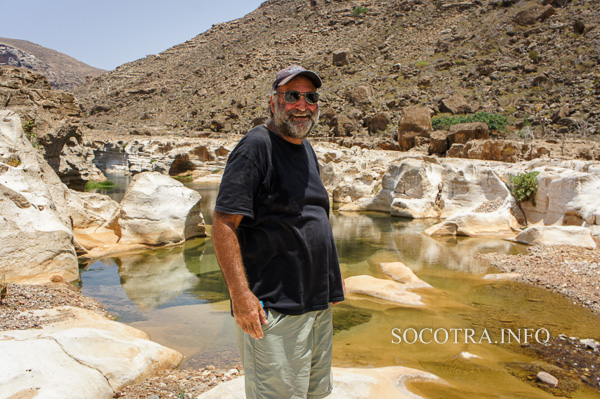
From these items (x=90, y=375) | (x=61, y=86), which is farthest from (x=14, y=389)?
(x=61, y=86)

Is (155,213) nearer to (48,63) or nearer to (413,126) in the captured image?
(413,126)

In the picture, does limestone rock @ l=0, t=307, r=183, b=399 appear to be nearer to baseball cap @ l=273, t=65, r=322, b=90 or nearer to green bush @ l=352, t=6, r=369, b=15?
baseball cap @ l=273, t=65, r=322, b=90

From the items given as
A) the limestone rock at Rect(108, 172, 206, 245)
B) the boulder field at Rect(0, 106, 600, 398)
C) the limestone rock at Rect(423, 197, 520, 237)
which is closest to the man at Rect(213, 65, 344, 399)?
the boulder field at Rect(0, 106, 600, 398)

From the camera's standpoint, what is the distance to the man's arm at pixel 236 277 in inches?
77.9

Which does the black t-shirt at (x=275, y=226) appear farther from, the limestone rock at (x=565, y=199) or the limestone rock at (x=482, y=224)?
the limestone rock at (x=482, y=224)

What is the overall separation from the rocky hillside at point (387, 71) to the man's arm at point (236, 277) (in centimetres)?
2973

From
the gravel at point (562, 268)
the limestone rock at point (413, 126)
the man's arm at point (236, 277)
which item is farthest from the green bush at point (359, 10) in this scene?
the man's arm at point (236, 277)

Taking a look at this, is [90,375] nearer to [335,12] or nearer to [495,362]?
[495,362]

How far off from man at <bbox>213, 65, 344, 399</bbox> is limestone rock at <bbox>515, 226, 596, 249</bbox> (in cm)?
855

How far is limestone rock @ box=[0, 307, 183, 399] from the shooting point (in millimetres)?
2904

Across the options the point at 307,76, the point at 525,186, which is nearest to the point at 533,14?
the point at 525,186

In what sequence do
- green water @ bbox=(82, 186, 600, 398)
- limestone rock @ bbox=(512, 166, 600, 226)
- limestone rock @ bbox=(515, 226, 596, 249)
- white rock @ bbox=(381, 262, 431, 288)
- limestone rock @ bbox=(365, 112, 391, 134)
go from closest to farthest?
green water @ bbox=(82, 186, 600, 398)
white rock @ bbox=(381, 262, 431, 288)
limestone rock @ bbox=(515, 226, 596, 249)
limestone rock @ bbox=(512, 166, 600, 226)
limestone rock @ bbox=(365, 112, 391, 134)

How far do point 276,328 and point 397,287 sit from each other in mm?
5185

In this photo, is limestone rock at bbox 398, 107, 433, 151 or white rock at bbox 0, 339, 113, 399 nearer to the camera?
white rock at bbox 0, 339, 113, 399
